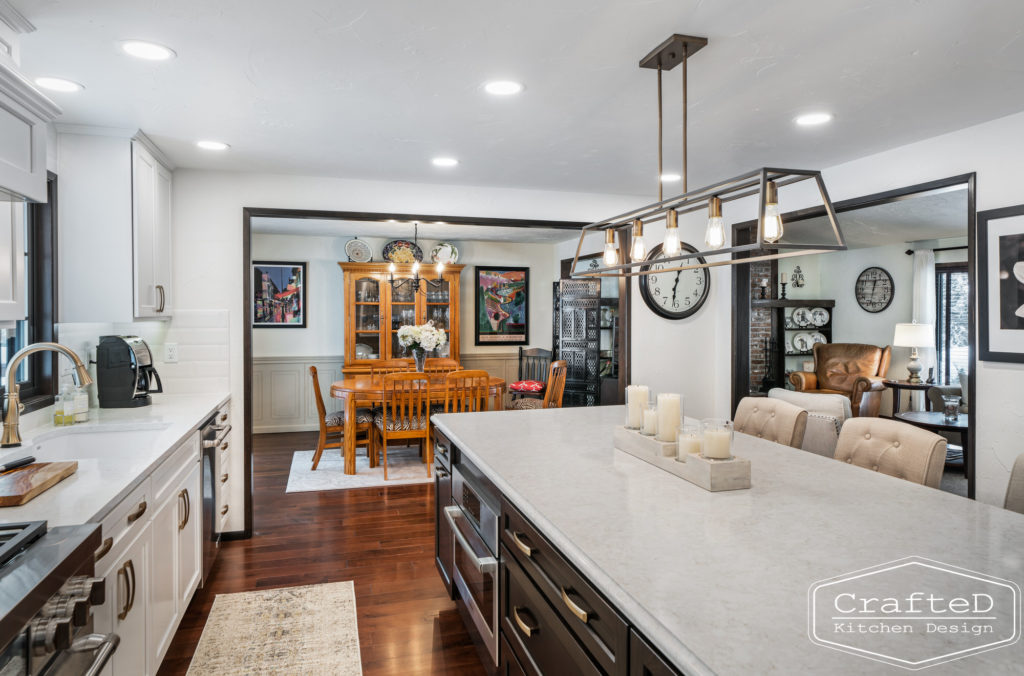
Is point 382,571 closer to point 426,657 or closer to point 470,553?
point 426,657

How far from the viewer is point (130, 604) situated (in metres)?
1.80

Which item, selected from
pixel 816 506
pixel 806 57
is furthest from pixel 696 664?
pixel 806 57

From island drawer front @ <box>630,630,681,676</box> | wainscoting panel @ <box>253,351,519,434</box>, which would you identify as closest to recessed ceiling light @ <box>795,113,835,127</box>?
island drawer front @ <box>630,630,681,676</box>

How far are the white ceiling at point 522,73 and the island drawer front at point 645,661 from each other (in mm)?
A: 1618

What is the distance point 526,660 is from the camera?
164 centimetres

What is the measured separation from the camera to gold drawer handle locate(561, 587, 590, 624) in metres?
1.23

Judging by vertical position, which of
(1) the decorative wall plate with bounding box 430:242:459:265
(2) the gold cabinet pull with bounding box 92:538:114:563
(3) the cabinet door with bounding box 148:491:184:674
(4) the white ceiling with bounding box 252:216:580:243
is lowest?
(3) the cabinet door with bounding box 148:491:184:674

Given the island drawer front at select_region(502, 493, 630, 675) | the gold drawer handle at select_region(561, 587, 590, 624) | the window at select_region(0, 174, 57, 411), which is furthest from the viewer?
the window at select_region(0, 174, 57, 411)

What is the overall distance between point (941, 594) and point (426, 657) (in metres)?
1.92

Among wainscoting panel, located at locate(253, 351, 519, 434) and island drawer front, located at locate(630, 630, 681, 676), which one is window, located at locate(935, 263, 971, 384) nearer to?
wainscoting panel, located at locate(253, 351, 519, 434)

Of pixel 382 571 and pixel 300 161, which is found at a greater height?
pixel 300 161

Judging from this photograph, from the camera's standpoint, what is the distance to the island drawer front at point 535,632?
1.33 metres

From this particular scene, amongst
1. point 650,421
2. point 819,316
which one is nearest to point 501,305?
point 819,316

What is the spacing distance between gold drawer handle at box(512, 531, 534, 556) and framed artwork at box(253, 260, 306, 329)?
5.81 meters
